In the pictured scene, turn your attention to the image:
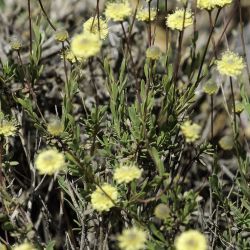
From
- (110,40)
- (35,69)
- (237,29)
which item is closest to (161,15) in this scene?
(110,40)

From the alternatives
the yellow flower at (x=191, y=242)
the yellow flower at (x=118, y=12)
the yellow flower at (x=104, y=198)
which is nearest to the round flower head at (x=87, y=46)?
the yellow flower at (x=118, y=12)

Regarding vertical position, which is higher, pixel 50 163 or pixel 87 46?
pixel 87 46

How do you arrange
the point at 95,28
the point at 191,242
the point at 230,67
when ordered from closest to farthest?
→ 1. the point at 191,242
2. the point at 230,67
3. the point at 95,28

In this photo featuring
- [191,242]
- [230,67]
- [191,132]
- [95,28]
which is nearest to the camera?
[191,242]

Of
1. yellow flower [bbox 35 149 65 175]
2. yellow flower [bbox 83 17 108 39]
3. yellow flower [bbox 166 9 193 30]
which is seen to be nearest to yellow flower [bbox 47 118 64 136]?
yellow flower [bbox 35 149 65 175]

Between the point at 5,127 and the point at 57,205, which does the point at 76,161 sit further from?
the point at 57,205

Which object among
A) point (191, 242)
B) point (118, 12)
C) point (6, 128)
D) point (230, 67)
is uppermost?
point (118, 12)

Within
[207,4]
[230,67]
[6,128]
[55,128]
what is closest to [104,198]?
[55,128]

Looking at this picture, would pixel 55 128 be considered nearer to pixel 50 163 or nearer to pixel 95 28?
pixel 50 163

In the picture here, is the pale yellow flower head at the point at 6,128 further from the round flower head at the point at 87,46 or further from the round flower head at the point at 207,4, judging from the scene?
the round flower head at the point at 207,4
